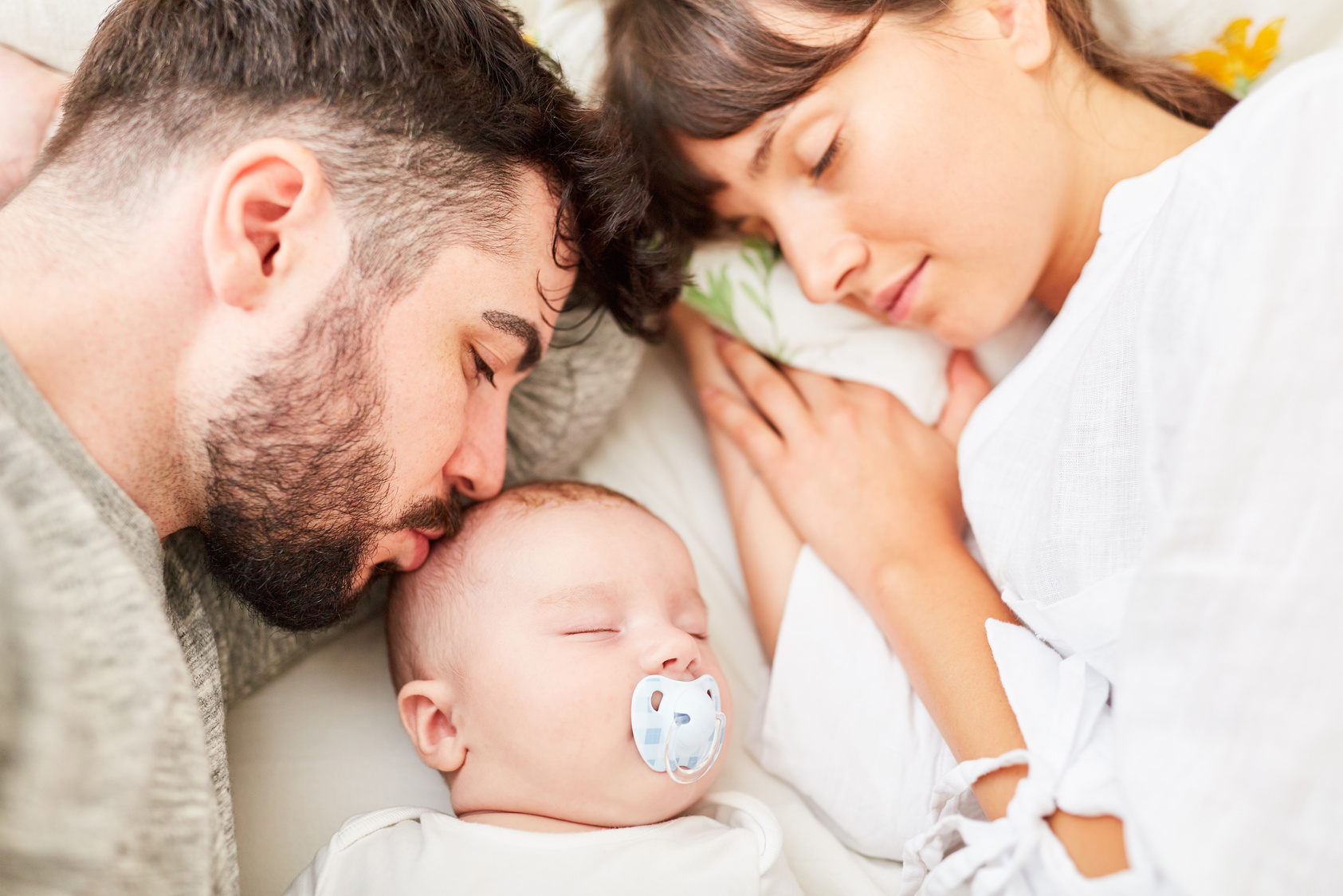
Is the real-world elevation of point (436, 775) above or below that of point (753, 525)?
below

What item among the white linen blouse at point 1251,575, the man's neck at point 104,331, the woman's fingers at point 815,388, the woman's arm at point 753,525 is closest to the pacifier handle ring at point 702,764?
the woman's arm at point 753,525

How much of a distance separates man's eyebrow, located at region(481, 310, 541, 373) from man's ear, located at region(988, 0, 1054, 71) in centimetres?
87

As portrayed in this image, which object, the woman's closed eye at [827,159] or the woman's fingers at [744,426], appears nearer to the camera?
the woman's closed eye at [827,159]

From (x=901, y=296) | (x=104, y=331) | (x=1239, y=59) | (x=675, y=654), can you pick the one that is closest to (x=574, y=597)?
(x=675, y=654)

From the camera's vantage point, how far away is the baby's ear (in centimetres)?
115

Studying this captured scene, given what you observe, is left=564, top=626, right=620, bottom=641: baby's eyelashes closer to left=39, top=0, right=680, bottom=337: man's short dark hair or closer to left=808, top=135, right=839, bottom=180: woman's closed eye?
left=39, top=0, right=680, bottom=337: man's short dark hair

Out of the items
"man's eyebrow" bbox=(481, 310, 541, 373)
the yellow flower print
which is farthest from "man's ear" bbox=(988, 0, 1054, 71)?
"man's eyebrow" bbox=(481, 310, 541, 373)

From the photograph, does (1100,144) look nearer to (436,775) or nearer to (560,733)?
(560,733)

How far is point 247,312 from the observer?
0.98 metres

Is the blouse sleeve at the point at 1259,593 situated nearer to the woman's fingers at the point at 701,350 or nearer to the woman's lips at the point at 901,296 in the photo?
the woman's lips at the point at 901,296

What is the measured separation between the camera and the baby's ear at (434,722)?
1153mm

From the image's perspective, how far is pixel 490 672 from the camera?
1.11m

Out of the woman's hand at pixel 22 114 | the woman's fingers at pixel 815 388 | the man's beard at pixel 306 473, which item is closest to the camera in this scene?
the man's beard at pixel 306 473

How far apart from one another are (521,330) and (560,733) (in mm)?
518
